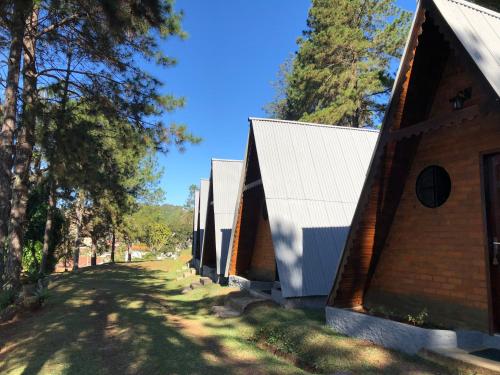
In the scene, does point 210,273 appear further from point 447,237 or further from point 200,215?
point 447,237

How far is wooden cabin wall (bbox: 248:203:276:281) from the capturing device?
41.9 feet

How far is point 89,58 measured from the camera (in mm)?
12594

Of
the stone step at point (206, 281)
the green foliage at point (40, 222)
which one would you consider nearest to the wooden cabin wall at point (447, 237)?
the stone step at point (206, 281)

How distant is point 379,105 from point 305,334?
21.5 m

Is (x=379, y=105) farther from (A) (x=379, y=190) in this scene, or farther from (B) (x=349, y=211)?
(A) (x=379, y=190)

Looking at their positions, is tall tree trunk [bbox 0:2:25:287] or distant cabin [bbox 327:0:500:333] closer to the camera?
distant cabin [bbox 327:0:500:333]

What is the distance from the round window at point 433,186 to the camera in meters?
6.40

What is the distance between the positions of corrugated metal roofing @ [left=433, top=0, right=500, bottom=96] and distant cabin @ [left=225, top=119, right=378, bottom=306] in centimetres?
606

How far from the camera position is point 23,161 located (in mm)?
12391

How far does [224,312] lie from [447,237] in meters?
5.94

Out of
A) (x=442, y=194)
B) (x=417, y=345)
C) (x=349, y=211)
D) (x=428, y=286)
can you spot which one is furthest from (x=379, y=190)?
(x=349, y=211)

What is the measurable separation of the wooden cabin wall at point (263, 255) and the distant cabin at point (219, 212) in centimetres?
231

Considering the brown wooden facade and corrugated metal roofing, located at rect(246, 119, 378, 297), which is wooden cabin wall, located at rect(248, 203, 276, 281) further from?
corrugated metal roofing, located at rect(246, 119, 378, 297)

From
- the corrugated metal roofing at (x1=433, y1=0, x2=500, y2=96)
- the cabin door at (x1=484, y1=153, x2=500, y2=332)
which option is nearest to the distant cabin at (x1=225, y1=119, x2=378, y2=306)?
the cabin door at (x1=484, y1=153, x2=500, y2=332)
